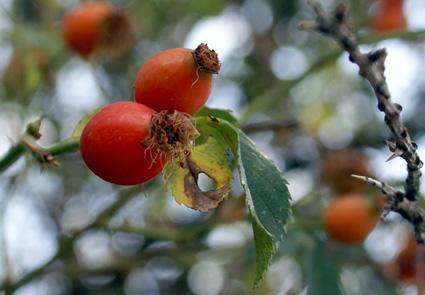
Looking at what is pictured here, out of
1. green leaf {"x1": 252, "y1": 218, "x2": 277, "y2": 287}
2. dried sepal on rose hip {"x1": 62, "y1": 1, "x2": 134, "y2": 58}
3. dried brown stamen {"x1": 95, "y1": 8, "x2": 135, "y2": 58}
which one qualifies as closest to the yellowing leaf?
green leaf {"x1": 252, "y1": 218, "x2": 277, "y2": 287}

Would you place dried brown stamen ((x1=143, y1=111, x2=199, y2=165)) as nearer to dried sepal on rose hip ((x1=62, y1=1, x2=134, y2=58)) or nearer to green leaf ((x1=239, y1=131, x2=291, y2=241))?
green leaf ((x1=239, y1=131, x2=291, y2=241))

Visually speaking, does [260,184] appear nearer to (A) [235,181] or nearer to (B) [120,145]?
(B) [120,145]

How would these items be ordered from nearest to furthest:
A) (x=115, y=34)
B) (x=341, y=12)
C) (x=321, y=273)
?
1. (x=341, y=12)
2. (x=321, y=273)
3. (x=115, y=34)

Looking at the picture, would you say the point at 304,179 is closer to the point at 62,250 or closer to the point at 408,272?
the point at 408,272

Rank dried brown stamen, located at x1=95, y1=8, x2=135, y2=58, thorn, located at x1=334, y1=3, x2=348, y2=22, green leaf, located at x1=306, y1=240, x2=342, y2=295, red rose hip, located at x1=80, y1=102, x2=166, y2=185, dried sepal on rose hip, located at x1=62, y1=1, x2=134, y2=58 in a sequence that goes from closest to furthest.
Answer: thorn, located at x1=334, y1=3, x2=348, y2=22 < red rose hip, located at x1=80, y1=102, x2=166, y2=185 < green leaf, located at x1=306, y1=240, x2=342, y2=295 < dried sepal on rose hip, located at x1=62, y1=1, x2=134, y2=58 < dried brown stamen, located at x1=95, y1=8, x2=135, y2=58

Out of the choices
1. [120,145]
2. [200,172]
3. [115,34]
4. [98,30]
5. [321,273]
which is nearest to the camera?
[120,145]

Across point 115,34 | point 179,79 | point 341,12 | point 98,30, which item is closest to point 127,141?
point 179,79

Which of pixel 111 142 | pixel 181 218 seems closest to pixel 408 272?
pixel 181 218
